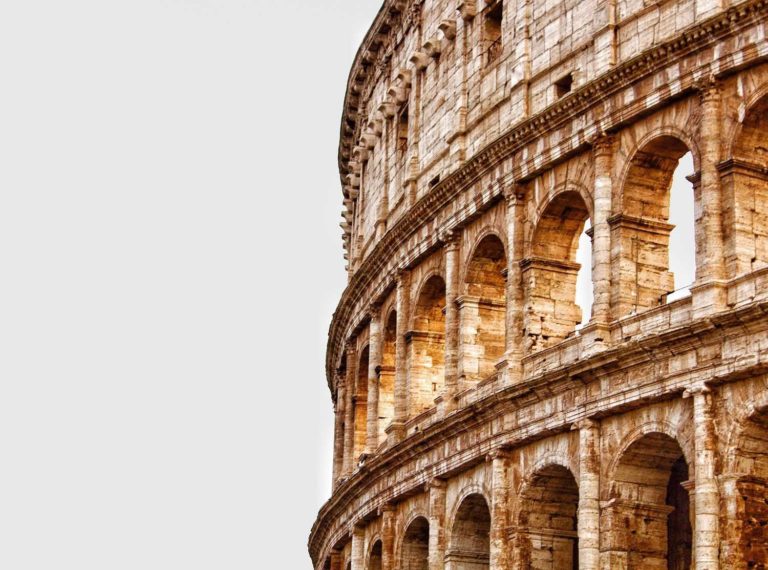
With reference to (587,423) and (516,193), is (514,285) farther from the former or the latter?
(587,423)

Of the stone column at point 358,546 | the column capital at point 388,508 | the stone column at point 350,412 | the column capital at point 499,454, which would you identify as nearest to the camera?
the column capital at point 499,454

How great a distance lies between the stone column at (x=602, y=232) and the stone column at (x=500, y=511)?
331 centimetres

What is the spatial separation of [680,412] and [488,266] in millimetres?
8206

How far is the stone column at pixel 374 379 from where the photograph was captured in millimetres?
38219

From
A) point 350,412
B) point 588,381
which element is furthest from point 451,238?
point 350,412

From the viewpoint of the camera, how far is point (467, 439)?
31406mm

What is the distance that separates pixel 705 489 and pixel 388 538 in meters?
11.4

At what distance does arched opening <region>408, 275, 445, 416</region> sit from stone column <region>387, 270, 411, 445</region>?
236 millimetres

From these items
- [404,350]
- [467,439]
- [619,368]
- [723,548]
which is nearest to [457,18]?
[404,350]

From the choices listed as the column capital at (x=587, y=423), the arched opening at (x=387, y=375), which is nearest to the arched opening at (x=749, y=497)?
the column capital at (x=587, y=423)

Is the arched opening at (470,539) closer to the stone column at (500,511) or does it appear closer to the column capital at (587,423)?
the stone column at (500,511)

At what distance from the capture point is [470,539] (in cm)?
3219

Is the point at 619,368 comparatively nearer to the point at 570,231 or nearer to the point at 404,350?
the point at 570,231

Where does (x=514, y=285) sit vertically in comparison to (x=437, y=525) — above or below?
above
